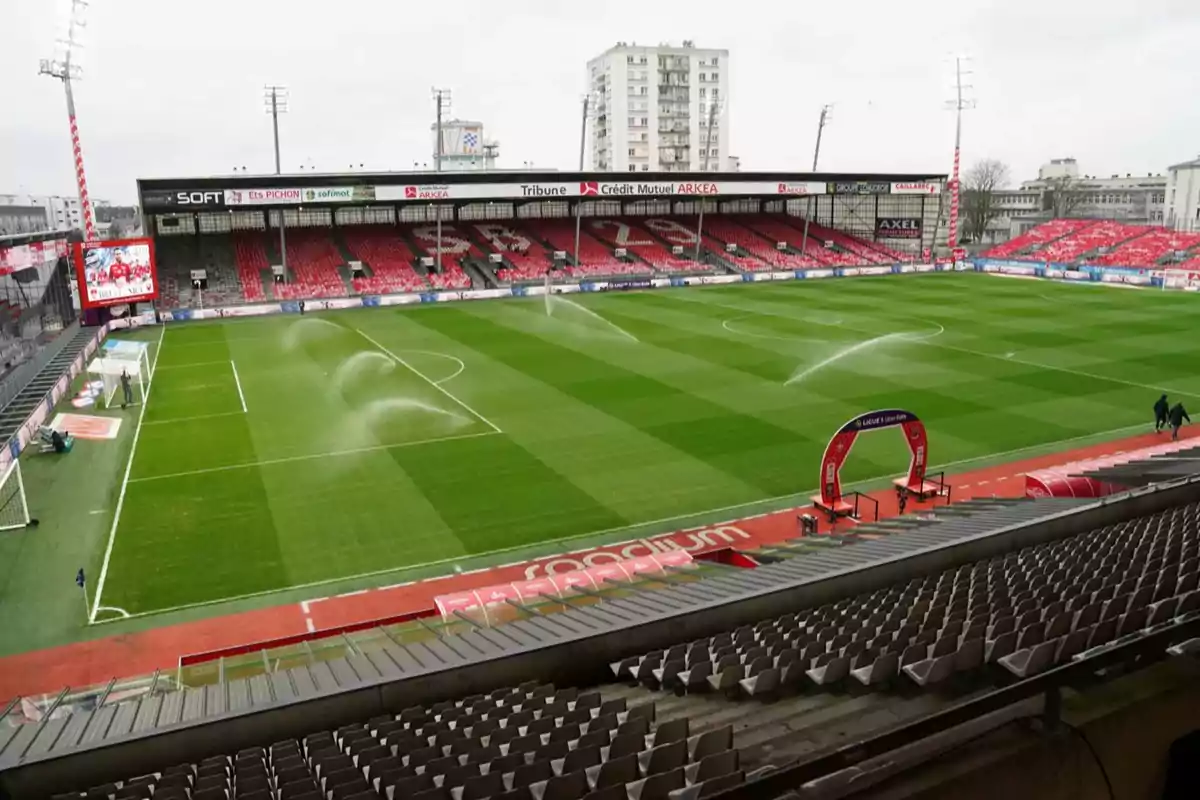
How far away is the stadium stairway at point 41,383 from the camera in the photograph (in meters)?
28.4

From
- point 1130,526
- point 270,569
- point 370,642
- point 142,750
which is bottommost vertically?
point 270,569

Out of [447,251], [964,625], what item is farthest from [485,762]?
[447,251]

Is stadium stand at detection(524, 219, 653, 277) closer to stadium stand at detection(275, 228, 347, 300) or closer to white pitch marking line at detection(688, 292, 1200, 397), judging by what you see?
stadium stand at detection(275, 228, 347, 300)

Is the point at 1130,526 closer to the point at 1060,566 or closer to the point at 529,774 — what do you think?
the point at 1060,566

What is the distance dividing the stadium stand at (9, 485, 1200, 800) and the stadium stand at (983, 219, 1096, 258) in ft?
270

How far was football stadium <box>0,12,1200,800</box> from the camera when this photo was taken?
691 cm

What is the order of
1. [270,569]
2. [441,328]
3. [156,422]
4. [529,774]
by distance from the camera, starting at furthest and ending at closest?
[441,328]
[156,422]
[270,569]
[529,774]

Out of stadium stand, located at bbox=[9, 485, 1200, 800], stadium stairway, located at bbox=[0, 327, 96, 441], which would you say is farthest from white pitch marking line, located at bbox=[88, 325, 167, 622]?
stadium stand, located at bbox=[9, 485, 1200, 800]

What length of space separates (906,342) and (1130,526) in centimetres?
3008

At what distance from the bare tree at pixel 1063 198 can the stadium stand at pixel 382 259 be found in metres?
96.5

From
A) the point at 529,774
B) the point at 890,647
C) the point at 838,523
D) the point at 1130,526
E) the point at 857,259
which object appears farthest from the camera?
the point at 857,259

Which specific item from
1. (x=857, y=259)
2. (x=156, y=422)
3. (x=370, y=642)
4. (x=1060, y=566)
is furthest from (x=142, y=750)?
(x=857, y=259)

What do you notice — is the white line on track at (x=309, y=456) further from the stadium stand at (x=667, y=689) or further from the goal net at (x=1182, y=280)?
the goal net at (x=1182, y=280)

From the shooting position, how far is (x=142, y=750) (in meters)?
6.85
